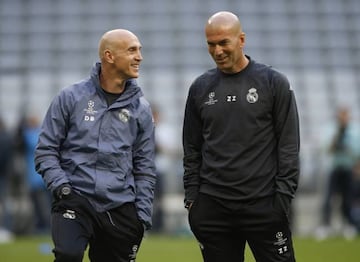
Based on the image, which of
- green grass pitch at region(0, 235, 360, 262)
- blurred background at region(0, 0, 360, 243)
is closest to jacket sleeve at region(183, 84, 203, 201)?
green grass pitch at region(0, 235, 360, 262)

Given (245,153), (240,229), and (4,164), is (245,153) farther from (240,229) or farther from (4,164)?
(4,164)

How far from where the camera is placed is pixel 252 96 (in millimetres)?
6250

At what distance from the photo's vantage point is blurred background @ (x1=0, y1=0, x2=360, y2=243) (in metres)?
26.3

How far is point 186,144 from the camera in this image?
6586mm

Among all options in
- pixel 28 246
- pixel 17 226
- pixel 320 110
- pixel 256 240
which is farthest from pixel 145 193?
Answer: pixel 320 110

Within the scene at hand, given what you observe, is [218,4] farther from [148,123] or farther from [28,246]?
[148,123]

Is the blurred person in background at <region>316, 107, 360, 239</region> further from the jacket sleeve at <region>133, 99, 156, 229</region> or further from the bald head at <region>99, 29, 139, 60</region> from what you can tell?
the bald head at <region>99, 29, 139, 60</region>

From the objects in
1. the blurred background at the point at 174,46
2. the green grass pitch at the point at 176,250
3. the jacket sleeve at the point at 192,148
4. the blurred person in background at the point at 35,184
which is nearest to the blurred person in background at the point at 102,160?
the jacket sleeve at the point at 192,148

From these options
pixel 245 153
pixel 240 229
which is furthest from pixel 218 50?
pixel 240 229

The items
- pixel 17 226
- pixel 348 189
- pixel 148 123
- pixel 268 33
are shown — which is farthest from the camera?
pixel 268 33

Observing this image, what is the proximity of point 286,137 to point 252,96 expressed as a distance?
37 cm

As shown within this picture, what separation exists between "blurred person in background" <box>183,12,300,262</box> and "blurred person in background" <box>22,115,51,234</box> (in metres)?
10.2

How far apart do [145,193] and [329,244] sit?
26.2 ft

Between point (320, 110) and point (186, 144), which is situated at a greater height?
point (186, 144)
